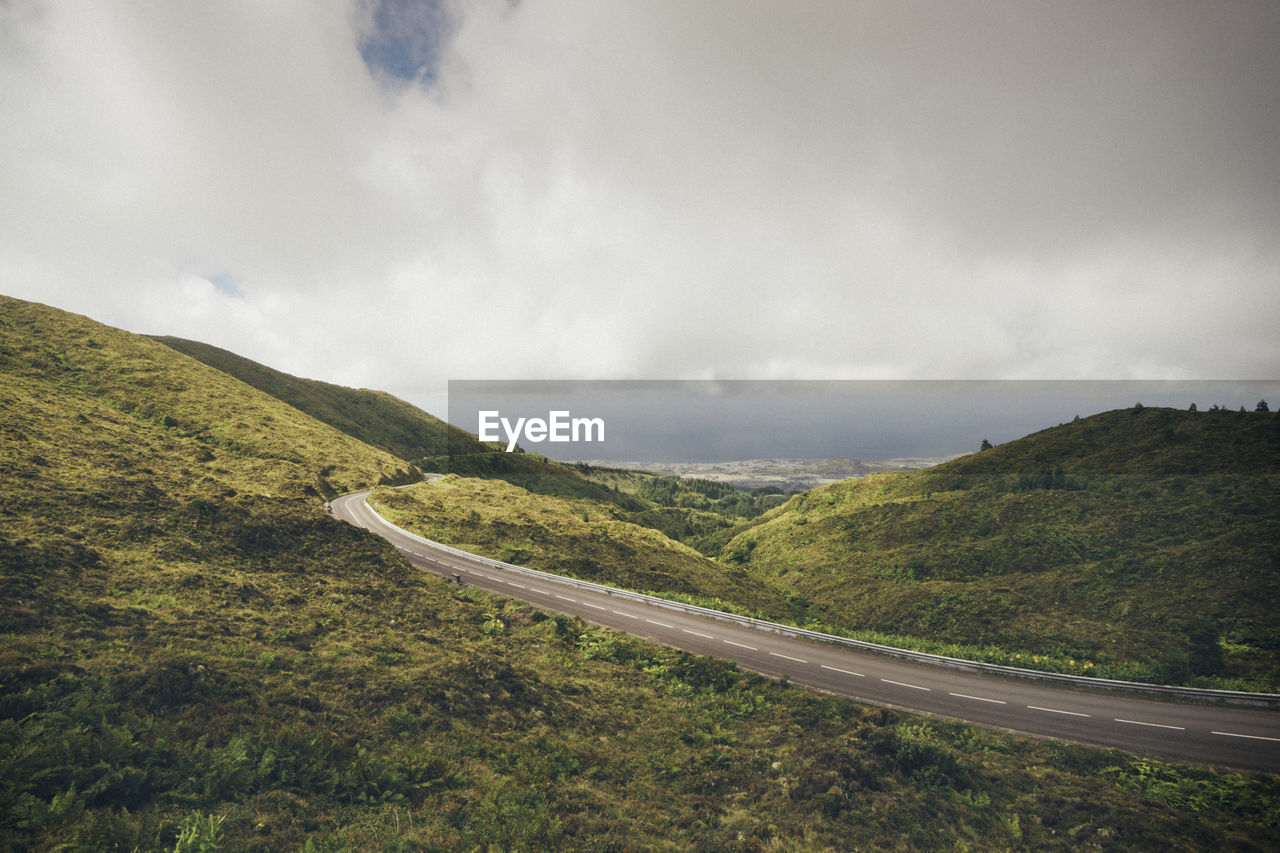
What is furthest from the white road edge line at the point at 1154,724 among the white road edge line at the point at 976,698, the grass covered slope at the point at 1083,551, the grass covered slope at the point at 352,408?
the grass covered slope at the point at 352,408

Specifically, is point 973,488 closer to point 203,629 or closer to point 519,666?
point 519,666

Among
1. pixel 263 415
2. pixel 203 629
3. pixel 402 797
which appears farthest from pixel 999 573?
pixel 263 415

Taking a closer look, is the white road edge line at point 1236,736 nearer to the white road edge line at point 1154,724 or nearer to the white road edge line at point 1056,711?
the white road edge line at point 1154,724

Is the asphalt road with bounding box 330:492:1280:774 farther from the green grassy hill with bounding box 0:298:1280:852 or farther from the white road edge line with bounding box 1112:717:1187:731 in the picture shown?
the green grassy hill with bounding box 0:298:1280:852

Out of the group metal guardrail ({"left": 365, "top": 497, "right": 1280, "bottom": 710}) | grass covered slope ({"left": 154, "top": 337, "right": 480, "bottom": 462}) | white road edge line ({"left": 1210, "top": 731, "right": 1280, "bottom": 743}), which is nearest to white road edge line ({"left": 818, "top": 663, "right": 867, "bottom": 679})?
metal guardrail ({"left": 365, "top": 497, "right": 1280, "bottom": 710})

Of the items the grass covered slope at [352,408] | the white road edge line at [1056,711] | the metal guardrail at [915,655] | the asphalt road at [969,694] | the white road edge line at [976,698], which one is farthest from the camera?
the grass covered slope at [352,408]

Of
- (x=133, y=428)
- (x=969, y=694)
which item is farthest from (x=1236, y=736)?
(x=133, y=428)

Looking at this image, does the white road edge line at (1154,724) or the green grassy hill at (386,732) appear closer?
the green grassy hill at (386,732)

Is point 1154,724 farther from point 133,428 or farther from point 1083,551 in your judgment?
point 133,428
